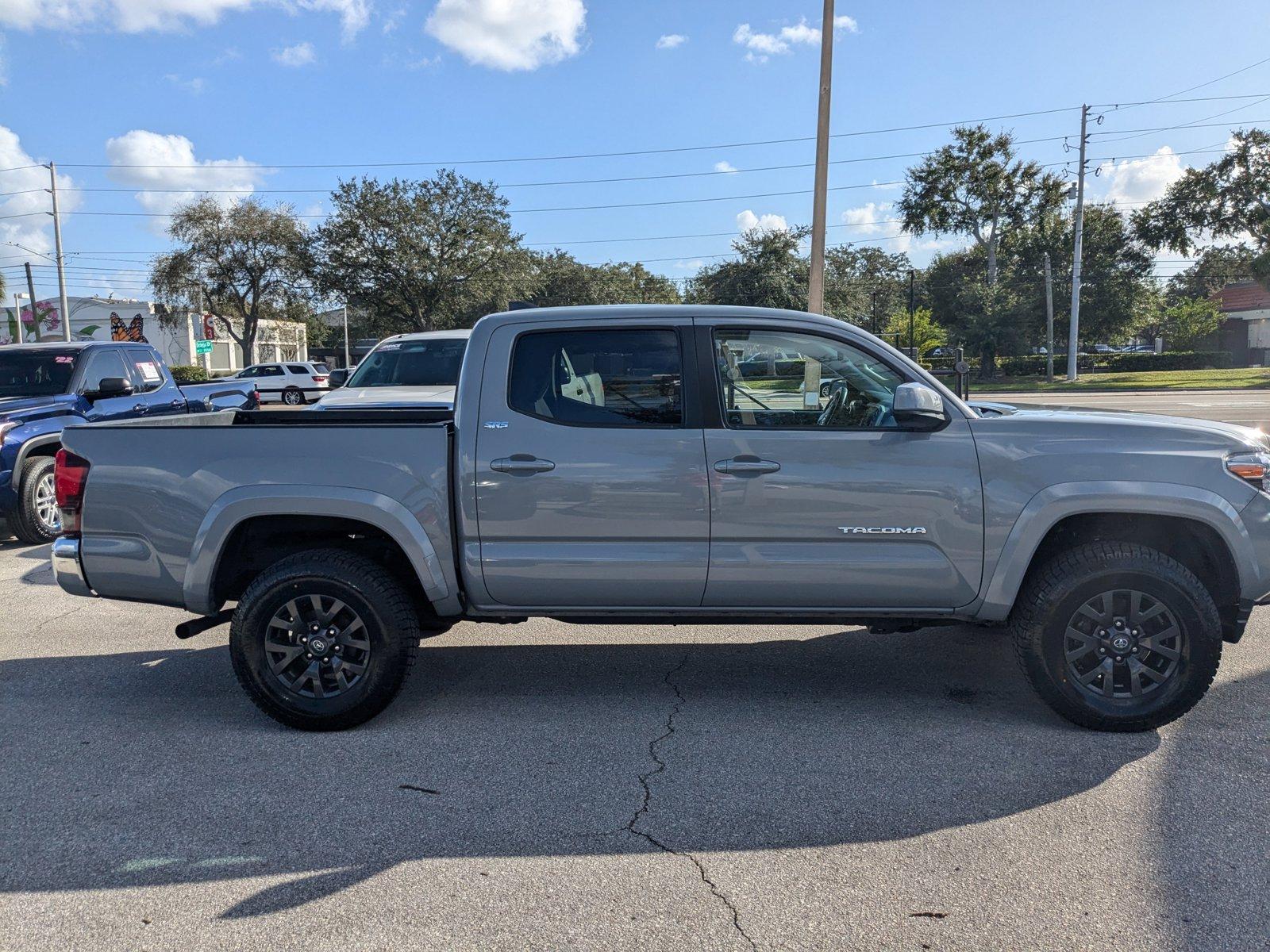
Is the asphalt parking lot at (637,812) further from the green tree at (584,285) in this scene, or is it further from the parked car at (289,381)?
the green tree at (584,285)

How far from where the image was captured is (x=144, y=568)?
14.2 feet

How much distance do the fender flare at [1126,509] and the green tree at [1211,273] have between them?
156ft

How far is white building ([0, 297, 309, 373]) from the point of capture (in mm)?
61125

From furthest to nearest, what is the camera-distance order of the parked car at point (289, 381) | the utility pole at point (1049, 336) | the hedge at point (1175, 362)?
1. the hedge at point (1175, 362)
2. the utility pole at point (1049, 336)
3. the parked car at point (289, 381)

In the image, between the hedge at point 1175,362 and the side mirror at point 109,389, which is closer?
the side mirror at point 109,389

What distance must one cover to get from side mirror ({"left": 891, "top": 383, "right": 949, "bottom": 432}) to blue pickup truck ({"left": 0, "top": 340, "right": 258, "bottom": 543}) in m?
6.81

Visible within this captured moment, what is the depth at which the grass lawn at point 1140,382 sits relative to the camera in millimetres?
34125

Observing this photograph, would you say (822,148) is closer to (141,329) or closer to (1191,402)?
(1191,402)

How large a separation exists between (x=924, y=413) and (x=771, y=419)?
26.4 inches

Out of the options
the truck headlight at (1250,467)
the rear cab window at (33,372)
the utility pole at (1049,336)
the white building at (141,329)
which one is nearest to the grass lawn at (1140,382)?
the utility pole at (1049,336)

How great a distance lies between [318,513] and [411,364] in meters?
6.62

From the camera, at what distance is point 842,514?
163 inches

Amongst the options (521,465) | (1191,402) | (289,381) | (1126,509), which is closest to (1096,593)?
(1126,509)

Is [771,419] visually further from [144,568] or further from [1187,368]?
[1187,368]
